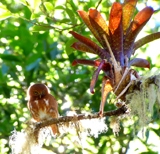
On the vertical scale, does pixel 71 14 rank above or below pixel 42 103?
above

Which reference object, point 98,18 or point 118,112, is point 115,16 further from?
point 118,112

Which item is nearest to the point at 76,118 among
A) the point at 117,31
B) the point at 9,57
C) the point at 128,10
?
the point at 117,31

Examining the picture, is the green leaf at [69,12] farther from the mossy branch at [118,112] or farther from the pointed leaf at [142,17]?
the mossy branch at [118,112]

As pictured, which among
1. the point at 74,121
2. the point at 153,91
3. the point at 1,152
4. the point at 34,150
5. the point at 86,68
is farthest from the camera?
the point at 1,152

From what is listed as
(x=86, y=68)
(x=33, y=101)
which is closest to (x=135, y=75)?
(x=33, y=101)

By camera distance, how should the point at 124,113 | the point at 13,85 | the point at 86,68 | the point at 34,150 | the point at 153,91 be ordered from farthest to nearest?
the point at 86,68
the point at 13,85
the point at 34,150
the point at 124,113
the point at 153,91

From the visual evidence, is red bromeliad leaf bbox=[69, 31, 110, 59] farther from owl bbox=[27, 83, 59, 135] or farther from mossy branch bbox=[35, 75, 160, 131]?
owl bbox=[27, 83, 59, 135]

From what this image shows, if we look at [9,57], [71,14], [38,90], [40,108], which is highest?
[71,14]

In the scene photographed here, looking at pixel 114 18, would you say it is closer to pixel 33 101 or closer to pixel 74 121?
pixel 74 121
